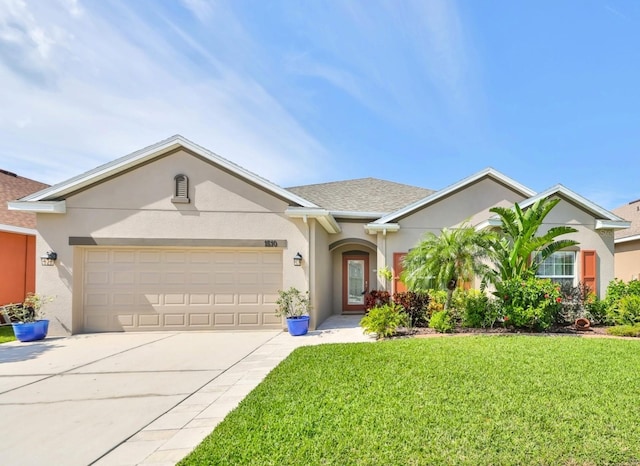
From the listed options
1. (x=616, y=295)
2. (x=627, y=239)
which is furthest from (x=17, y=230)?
(x=627, y=239)

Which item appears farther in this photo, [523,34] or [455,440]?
[523,34]

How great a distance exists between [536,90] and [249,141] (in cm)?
1287

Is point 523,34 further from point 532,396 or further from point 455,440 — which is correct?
point 455,440

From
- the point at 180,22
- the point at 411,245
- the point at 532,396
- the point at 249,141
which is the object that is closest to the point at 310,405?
the point at 532,396

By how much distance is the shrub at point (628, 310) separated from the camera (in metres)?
9.29

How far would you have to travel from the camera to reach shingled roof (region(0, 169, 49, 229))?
12.7m

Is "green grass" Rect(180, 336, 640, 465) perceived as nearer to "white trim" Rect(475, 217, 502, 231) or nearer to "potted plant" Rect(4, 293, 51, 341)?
"white trim" Rect(475, 217, 502, 231)

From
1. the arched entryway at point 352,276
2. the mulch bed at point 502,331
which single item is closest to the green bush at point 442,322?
the mulch bed at point 502,331

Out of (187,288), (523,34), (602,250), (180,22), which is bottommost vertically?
(187,288)

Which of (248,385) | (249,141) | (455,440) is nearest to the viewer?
(455,440)

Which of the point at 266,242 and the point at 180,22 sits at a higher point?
the point at 180,22

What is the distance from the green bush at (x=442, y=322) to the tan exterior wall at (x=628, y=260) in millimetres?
13442

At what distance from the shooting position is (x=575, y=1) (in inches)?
398

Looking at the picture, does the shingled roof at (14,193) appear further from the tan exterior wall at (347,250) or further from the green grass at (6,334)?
the tan exterior wall at (347,250)
